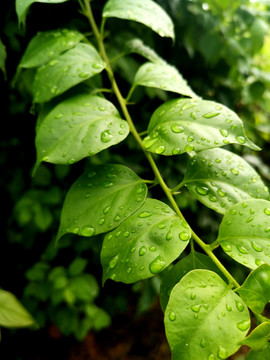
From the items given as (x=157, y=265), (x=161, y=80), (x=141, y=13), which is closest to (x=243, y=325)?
(x=157, y=265)

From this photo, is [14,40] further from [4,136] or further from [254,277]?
[254,277]

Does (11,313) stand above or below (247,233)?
below

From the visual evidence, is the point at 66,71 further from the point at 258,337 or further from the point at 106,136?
the point at 258,337

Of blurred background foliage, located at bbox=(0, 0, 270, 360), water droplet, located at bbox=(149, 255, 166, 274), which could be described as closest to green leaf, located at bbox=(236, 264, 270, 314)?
water droplet, located at bbox=(149, 255, 166, 274)

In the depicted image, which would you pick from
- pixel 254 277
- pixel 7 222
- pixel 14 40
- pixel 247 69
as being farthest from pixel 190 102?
pixel 7 222

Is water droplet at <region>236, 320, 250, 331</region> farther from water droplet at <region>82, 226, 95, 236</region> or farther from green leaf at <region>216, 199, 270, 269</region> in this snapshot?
water droplet at <region>82, 226, 95, 236</region>
